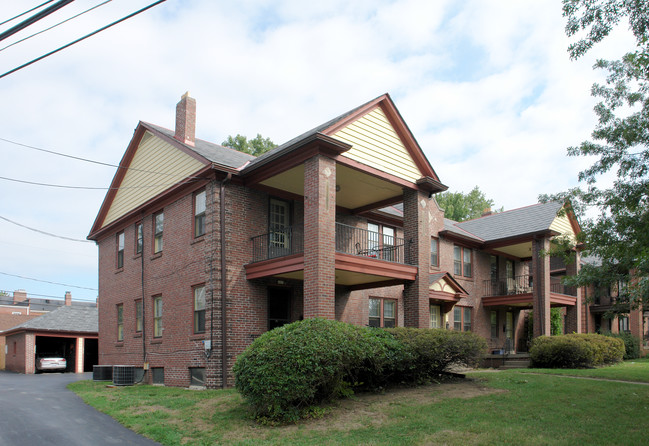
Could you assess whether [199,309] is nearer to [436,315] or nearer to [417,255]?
[417,255]

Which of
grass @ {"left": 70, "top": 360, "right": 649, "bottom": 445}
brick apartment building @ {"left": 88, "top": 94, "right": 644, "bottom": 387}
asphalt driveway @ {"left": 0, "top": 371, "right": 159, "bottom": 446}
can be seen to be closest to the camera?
grass @ {"left": 70, "top": 360, "right": 649, "bottom": 445}

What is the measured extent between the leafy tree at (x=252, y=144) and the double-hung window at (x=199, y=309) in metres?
27.3

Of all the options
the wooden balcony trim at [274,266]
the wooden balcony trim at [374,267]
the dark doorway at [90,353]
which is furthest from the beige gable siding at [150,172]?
the dark doorway at [90,353]

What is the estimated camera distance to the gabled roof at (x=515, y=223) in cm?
2639

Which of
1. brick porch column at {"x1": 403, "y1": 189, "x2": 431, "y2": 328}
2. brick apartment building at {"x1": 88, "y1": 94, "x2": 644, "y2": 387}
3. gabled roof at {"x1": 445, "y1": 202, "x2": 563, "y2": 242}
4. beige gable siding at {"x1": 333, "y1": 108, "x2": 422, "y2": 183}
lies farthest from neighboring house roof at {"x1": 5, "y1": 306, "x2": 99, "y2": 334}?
beige gable siding at {"x1": 333, "y1": 108, "x2": 422, "y2": 183}

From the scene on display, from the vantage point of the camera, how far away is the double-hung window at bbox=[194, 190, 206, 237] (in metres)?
17.5

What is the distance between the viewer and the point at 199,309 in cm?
1719

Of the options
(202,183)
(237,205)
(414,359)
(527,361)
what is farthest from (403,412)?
(527,361)

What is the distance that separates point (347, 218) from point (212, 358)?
7.61m

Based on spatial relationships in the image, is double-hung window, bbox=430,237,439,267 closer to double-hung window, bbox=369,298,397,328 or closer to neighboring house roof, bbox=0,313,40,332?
double-hung window, bbox=369,298,397,328

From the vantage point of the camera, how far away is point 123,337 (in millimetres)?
22172

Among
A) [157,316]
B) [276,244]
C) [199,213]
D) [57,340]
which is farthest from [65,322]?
[276,244]

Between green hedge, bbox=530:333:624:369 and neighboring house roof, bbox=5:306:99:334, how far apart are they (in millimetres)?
27395

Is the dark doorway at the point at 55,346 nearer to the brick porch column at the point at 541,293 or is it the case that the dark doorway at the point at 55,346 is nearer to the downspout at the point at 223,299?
the downspout at the point at 223,299
